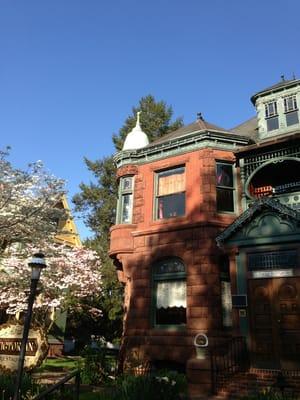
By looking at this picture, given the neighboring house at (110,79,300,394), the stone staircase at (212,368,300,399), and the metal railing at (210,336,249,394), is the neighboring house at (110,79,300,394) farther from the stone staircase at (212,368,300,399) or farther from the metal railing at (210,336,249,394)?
the stone staircase at (212,368,300,399)

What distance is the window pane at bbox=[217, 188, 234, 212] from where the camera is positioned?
52.2ft

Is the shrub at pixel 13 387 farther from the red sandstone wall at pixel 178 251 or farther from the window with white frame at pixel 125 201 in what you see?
the window with white frame at pixel 125 201

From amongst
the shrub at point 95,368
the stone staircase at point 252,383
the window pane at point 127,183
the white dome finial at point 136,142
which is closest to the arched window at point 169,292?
the shrub at point 95,368

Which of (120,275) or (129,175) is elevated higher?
(129,175)

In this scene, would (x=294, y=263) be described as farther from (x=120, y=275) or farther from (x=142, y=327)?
(x=120, y=275)

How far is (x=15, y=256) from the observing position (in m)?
17.3

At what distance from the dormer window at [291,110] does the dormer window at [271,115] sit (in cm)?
43

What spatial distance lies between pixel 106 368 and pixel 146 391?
6918 mm

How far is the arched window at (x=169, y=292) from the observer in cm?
1511

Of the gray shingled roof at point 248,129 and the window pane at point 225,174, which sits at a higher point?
the gray shingled roof at point 248,129

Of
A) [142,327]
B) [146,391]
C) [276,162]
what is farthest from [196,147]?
[146,391]

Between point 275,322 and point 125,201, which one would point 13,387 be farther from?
point 125,201

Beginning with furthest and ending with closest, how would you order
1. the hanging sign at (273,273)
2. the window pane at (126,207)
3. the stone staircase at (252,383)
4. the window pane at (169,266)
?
the window pane at (126,207), the window pane at (169,266), the hanging sign at (273,273), the stone staircase at (252,383)

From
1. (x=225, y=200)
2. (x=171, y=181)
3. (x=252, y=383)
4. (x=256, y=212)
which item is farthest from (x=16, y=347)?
(x=225, y=200)
